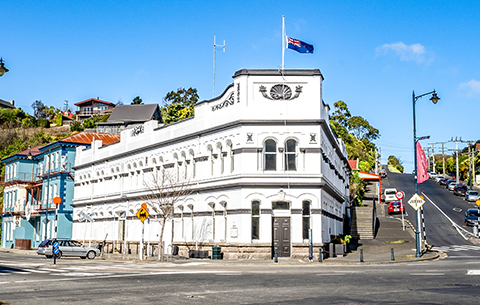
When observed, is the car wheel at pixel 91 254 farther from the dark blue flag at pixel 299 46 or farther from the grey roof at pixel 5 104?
the grey roof at pixel 5 104

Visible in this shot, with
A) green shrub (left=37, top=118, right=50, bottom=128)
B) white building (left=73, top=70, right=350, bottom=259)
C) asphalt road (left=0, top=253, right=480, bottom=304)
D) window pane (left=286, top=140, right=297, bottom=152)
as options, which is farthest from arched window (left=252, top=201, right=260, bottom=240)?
green shrub (left=37, top=118, right=50, bottom=128)

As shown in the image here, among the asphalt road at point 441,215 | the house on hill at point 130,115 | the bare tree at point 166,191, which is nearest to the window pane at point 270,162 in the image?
the bare tree at point 166,191

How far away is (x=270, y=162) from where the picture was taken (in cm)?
Answer: 3247

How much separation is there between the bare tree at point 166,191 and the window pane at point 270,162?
656 centimetres

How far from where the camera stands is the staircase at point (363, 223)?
159 ft

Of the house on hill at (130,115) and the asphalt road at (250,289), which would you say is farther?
the house on hill at (130,115)

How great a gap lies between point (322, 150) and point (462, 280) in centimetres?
1790

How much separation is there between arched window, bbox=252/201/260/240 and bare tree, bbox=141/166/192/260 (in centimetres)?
595

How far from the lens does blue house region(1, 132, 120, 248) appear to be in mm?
57906

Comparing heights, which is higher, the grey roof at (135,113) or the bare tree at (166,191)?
the grey roof at (135,113)

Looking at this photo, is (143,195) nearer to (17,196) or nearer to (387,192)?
(17,196)

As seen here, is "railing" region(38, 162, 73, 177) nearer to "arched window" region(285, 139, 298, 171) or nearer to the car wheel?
the car wheel

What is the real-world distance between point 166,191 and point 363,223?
Result: 835 inches

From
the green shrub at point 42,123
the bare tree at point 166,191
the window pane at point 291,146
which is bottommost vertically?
the bare tree at point 166,191
